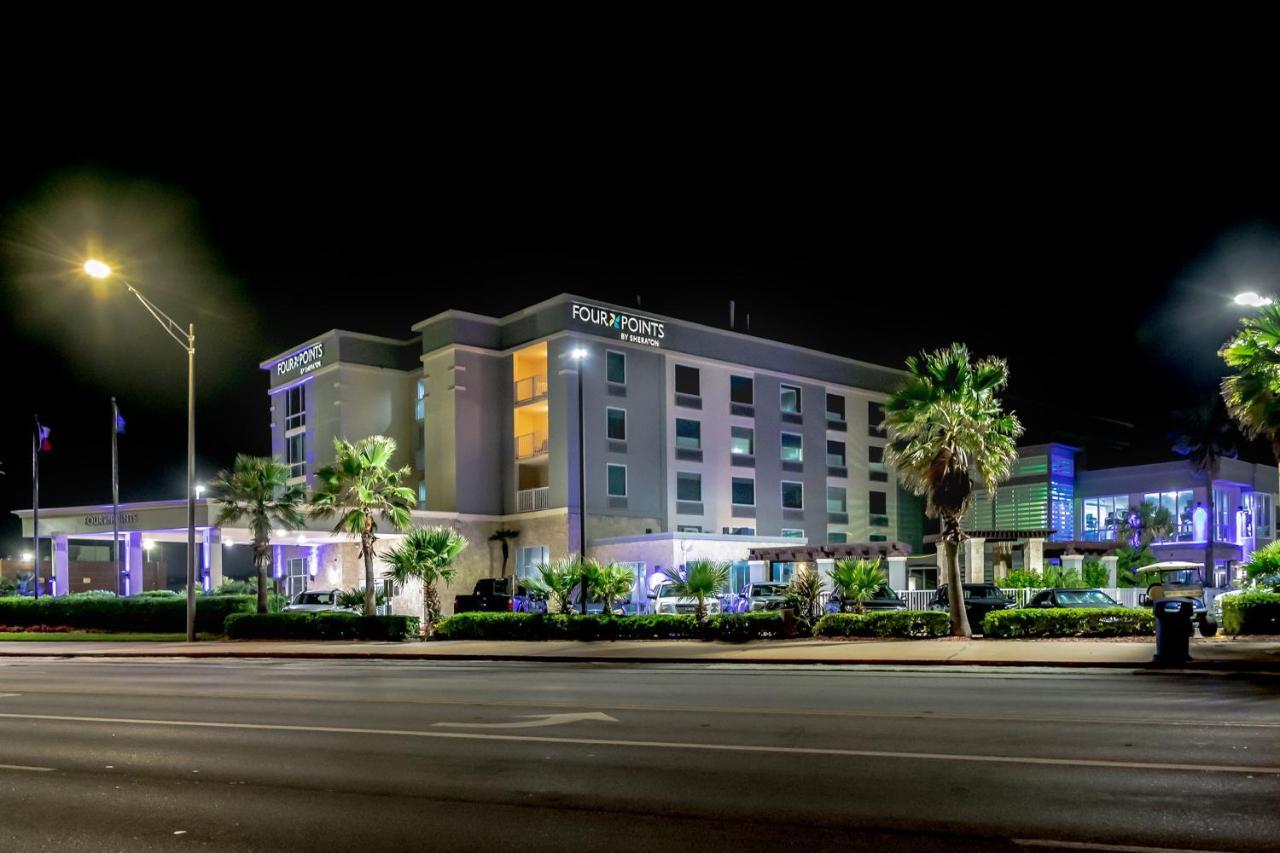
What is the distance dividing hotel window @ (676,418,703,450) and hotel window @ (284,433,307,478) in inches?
733

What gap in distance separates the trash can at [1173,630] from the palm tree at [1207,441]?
142 ft

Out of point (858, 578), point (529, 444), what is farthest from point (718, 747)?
point (529, 444)

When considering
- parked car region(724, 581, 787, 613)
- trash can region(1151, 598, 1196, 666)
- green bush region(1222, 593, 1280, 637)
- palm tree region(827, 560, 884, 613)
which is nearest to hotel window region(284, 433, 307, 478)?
parked car region(724, 581, 787, 613)

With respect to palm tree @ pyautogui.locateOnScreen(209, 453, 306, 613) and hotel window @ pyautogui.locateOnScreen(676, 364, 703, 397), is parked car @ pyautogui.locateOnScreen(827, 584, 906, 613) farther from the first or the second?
hotel window @ pyautogui.locateOnScreen(676, 364, 703, 397)

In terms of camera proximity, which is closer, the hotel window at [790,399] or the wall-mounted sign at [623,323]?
the wall-mounted sign at [623,323]

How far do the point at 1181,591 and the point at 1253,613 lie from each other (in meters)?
10.2

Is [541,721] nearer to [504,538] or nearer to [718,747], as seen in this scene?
[718,747]

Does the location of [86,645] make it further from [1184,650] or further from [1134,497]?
[1134,497]

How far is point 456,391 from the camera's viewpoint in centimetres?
4869

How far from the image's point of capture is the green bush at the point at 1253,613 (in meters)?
22.6

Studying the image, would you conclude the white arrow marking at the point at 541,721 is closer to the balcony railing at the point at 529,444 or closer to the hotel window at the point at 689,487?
the balcony railing at the point at 529,444

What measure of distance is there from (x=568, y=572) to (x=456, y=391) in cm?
2049

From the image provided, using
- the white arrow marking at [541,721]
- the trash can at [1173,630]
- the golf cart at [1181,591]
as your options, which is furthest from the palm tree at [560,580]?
the white arrow marking at [541,721]

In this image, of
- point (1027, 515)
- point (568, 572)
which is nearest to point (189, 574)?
point (568, 572)
